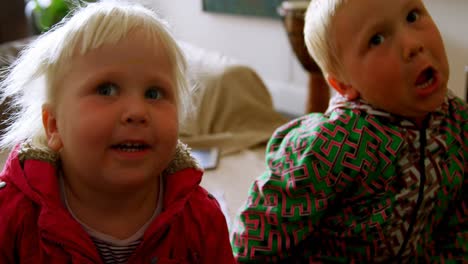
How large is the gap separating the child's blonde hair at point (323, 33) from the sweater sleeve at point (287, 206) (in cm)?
16

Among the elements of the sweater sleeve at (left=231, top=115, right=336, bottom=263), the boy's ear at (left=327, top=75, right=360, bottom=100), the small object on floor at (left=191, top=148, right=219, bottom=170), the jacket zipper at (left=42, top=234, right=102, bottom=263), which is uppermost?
the boy's ear at (left=327, top=75, right=360, bottom=100)

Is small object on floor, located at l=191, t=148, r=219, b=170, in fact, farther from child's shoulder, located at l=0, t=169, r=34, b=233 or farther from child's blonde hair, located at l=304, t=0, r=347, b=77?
child's shoulder, located at l=0, t=169, r=34, b=233

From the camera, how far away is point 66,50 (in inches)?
36.1

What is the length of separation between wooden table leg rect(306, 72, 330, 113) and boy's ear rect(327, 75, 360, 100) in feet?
4.66

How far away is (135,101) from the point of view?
0.89 meters

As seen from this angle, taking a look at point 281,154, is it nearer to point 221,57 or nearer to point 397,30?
point 397,30

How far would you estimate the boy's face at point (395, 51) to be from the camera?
1.12 m

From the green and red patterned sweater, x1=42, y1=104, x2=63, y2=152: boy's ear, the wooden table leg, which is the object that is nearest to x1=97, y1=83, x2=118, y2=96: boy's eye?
x1=42, y1=104, x2=63, y2=152: boy's ear

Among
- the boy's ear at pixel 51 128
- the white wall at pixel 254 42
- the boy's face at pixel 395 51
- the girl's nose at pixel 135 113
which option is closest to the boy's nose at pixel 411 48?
the boy's face at pixel 395 51

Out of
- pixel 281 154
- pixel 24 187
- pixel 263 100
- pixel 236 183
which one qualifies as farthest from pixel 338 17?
pixel 263 100

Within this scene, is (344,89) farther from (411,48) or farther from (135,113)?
(135,113)

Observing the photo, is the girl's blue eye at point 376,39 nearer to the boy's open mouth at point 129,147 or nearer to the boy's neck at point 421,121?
the boy's neck at point 421,121

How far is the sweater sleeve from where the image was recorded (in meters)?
1.18

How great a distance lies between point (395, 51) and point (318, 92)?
1569mm
